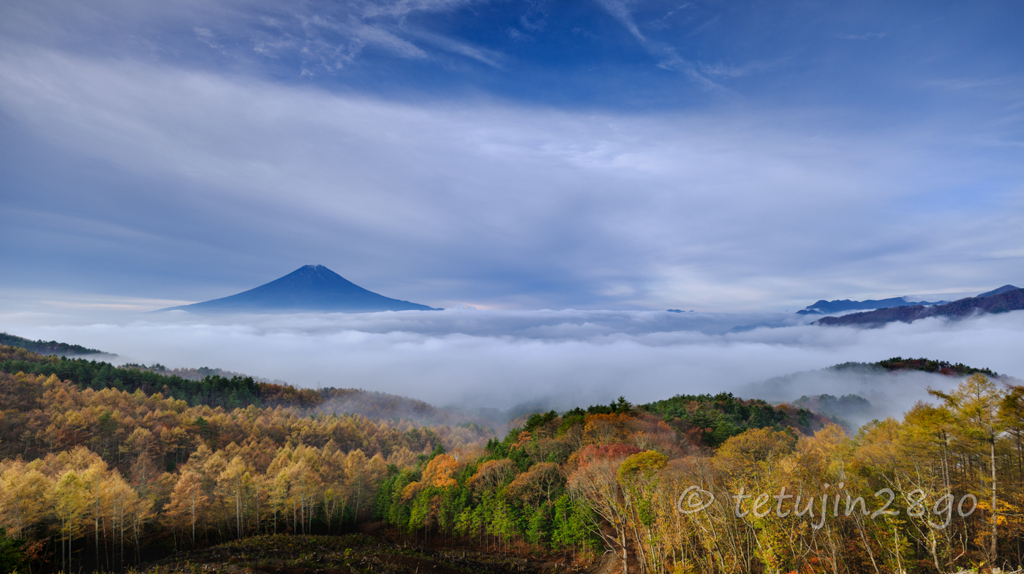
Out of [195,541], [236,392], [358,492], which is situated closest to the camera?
[195,541]

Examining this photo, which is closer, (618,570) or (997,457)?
(997,457)

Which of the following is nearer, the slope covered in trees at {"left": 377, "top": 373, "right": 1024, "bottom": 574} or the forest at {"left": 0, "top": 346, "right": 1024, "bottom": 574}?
the slope covered in trees at {"left": 377, "top": 373, "right": 1024, "bottom": 574}

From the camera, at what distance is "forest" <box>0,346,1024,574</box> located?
80.8ft

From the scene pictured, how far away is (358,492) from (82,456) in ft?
143

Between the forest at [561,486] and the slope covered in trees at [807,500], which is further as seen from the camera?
the forest at [561,486]

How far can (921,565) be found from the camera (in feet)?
87.3

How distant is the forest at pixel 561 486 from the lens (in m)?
24.6

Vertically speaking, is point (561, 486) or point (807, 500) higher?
point (807, 500)

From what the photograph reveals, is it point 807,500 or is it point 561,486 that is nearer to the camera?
point 807,500

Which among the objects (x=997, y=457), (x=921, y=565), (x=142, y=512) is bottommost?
(x=142, y=512)

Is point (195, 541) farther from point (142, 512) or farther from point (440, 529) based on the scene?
point (440, 529)

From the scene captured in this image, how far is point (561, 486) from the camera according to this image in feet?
164

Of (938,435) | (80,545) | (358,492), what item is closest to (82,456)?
(80,545)

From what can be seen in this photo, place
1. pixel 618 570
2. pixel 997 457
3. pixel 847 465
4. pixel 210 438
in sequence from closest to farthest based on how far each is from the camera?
pixel 997 457 < pixel 847 465 < pixel 618 570 < pixel 210 438
